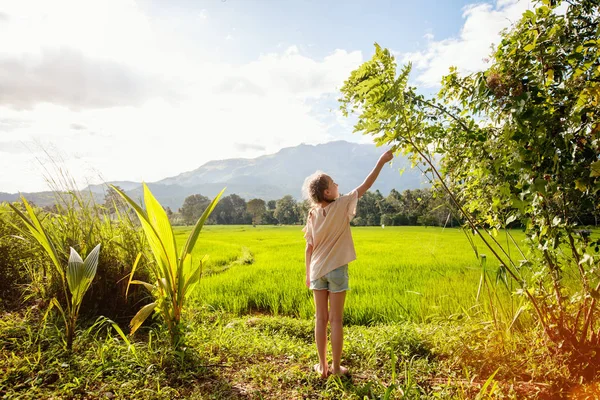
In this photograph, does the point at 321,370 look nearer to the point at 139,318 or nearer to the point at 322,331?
the point at 322,331

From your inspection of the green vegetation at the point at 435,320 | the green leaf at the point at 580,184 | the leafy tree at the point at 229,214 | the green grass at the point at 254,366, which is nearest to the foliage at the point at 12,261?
the green vegetation at the point at 435,320

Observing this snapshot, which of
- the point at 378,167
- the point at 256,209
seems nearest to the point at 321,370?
the point at 378,167

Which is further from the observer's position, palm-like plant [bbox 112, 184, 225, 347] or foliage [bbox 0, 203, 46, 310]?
foliage [bbox 0, 203, 46, 310]

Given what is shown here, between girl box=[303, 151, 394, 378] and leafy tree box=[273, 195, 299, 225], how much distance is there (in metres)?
57.7

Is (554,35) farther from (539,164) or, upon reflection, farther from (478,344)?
(478,344)

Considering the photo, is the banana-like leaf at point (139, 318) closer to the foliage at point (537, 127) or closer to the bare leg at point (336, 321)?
the bare leg at point (336, 321)

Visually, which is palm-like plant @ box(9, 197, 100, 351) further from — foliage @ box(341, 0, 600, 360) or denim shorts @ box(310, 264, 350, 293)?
foliage @ box(341, 0, 600, 360)

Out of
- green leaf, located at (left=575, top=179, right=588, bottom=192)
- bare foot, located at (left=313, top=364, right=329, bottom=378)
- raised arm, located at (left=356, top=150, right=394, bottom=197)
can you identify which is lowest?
bare foot, located at (left=313, top=364, right=329, bottom=378)

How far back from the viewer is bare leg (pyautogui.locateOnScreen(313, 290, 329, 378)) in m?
2.62

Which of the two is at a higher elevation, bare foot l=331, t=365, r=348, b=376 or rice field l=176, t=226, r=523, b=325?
bare foot l=331, t=365, r=348, b=376

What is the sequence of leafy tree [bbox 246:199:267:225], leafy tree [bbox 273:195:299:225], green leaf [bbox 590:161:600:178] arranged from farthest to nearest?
1. leafy tree [bbox 246:199:267:225]
2. leafy tree [bbox 273:195:299:225]
3. green leaf [bbox 590:161:600:178]

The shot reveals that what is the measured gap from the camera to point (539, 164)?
197cm

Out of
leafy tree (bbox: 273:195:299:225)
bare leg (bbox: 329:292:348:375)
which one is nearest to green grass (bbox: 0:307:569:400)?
bare leg (bbox: 329:292:348:375)

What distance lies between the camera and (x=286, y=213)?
6244 cm
